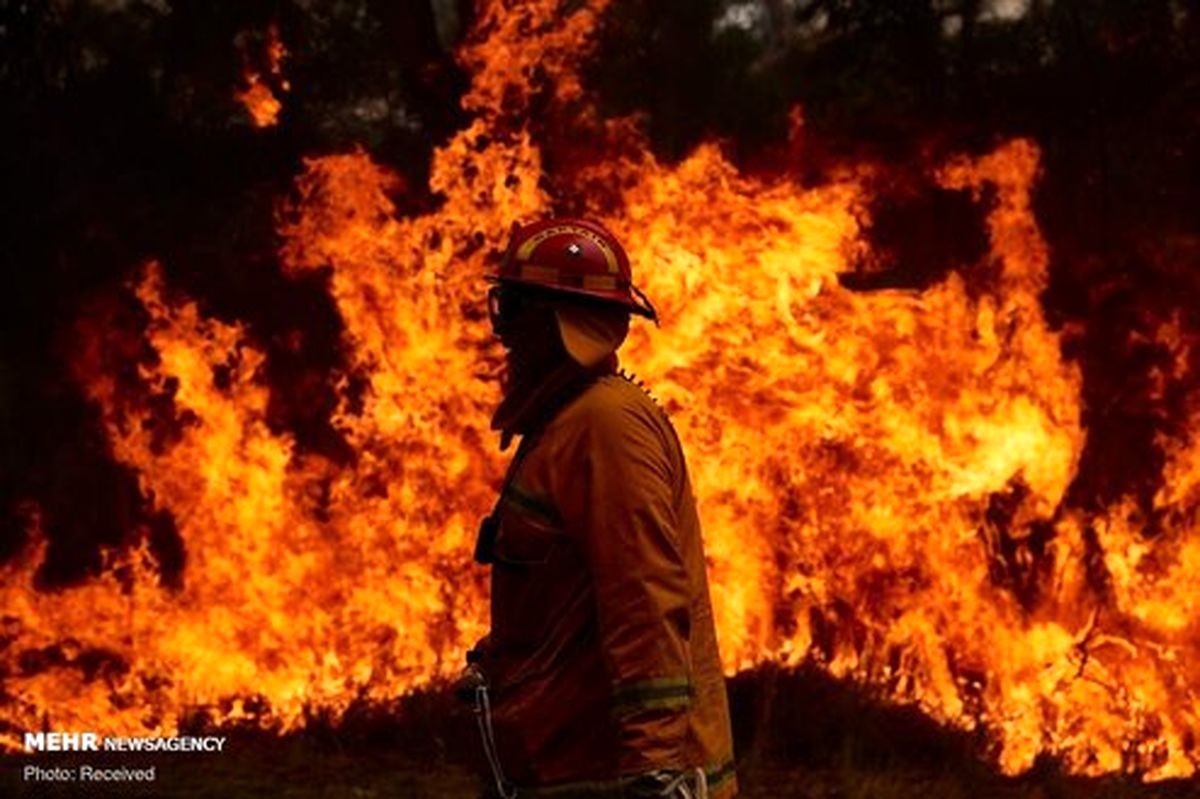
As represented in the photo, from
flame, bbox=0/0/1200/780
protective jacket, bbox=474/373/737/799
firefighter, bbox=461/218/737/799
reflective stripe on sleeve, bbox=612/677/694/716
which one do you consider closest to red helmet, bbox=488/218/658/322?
firefighter, bbox=461/218/737/799

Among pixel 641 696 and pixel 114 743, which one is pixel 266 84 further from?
pixel 641 696

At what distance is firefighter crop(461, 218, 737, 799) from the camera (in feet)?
9.34

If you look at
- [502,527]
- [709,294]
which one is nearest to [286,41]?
[709,294]

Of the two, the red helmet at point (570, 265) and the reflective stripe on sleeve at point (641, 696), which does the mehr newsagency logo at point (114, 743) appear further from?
the reflective stripe on sleeve at point (641, 696)

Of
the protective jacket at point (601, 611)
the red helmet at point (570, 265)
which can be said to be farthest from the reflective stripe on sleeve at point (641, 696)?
the red helmet at point (570, 265)

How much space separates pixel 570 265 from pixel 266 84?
8627mm

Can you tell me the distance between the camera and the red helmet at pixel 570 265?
3244 mm

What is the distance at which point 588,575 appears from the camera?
3.01 m

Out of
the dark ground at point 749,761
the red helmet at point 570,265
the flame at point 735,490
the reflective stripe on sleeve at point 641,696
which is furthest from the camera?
the flame at point 735,490

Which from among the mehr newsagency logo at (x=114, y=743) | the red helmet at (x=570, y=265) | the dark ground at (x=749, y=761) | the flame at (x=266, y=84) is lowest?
the dark ground at (x=749, y=761)

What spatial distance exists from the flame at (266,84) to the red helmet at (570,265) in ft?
26.9

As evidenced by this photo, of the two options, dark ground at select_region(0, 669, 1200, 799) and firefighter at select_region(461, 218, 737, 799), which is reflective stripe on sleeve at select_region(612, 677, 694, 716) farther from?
dark ground at select_region(0, 669, 1200, 799)

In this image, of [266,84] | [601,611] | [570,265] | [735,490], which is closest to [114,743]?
[735,490]

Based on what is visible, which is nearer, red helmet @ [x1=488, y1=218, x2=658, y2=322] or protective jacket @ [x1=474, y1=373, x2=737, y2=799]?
protective jacket @ [x1=474, y1=373, x2=737, y2=799]
